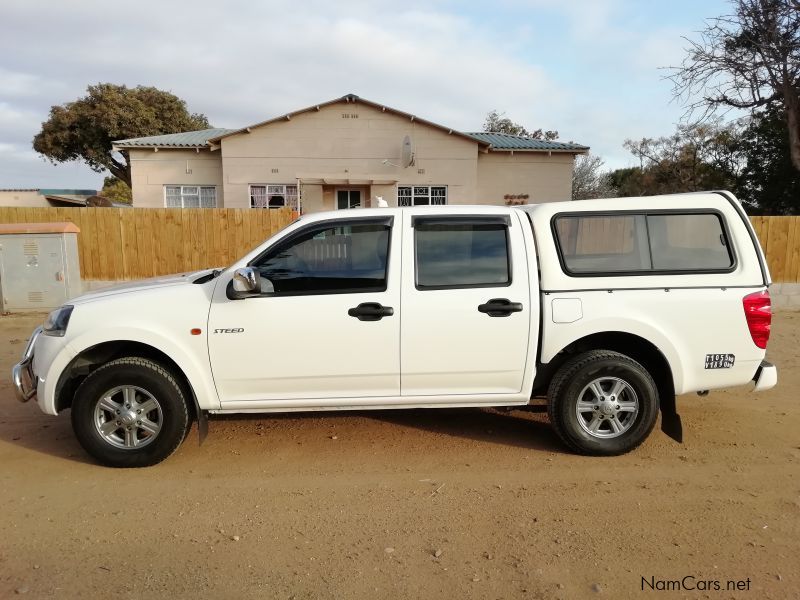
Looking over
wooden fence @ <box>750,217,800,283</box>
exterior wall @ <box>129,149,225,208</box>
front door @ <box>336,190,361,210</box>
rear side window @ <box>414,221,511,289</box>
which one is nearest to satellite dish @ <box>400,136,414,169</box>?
front door @ <box>336,190,361,210</box>

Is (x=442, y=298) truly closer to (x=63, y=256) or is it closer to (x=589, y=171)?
(x=63, y=256)

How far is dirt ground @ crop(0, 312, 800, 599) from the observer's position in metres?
2.76

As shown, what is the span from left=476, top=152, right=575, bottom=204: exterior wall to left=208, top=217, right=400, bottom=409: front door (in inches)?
684

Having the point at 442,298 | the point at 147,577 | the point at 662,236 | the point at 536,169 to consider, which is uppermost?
the point at 536,169

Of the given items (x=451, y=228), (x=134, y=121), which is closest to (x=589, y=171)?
(x=134, y=121)

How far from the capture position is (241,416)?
5047 millimetres

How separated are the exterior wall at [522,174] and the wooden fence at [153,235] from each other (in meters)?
10.8

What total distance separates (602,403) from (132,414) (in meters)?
3.40

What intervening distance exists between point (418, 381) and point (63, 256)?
29.4 ft

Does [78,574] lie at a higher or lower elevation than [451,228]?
lower

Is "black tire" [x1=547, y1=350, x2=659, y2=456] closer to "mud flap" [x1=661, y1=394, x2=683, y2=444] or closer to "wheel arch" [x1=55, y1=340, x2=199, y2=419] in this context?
"mud flap" [x1=661, y1=394, x2=683, y2=444]

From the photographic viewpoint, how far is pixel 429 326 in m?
3.92

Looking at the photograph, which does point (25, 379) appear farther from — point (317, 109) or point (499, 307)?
point (317, 109)

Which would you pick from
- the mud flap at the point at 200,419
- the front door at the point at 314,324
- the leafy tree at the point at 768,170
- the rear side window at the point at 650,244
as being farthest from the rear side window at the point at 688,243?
the leafy tree at the point at 768,170
